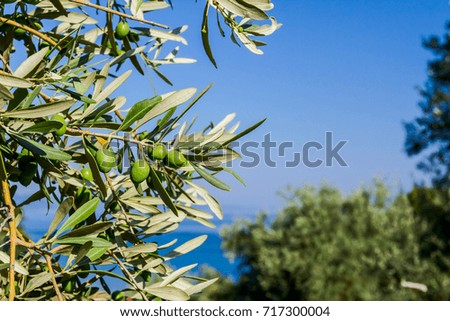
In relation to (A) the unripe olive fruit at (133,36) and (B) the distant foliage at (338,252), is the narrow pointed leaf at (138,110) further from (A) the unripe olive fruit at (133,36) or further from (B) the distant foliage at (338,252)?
(B) the distant foliage at (338,252)

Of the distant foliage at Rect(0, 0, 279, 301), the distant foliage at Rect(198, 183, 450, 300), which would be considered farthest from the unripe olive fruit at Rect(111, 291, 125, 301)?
the distant foliage at Rect(198, 183, 450, 300)

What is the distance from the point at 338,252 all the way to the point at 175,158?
1011 cm

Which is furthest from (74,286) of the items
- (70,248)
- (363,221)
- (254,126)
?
(363,221)

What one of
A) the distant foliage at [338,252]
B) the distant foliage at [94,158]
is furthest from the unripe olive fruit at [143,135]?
the distant foliage at [338,252]

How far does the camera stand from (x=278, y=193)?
11.7m

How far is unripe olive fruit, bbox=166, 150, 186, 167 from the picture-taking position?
4.20ft

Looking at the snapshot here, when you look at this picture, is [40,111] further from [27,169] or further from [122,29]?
[122,29]

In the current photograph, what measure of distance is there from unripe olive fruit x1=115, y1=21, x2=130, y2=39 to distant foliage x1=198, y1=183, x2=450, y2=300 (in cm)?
939

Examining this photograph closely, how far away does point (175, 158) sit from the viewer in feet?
4.21

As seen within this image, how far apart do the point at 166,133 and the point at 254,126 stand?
27 centimetres

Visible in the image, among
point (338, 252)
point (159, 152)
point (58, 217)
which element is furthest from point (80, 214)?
point (338, 252)

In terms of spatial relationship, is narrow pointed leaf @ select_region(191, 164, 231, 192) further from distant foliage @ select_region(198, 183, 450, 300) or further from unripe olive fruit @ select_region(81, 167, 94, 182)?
distant foliage @ select_region(198, 183, 450, 300)

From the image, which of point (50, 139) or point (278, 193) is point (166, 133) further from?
point (278, 193)

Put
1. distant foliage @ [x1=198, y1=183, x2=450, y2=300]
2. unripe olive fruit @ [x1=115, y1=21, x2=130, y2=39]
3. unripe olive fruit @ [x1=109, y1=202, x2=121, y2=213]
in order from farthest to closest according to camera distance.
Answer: distant foliage @ [x1=198, y1=183, x2=450, y2=300]
unripe olive fruit @ [x1=115, y1=21, x2=130, y2=39]
unripe olive fruit @ [x1=109, y1=202, x2=121, y2=213]
